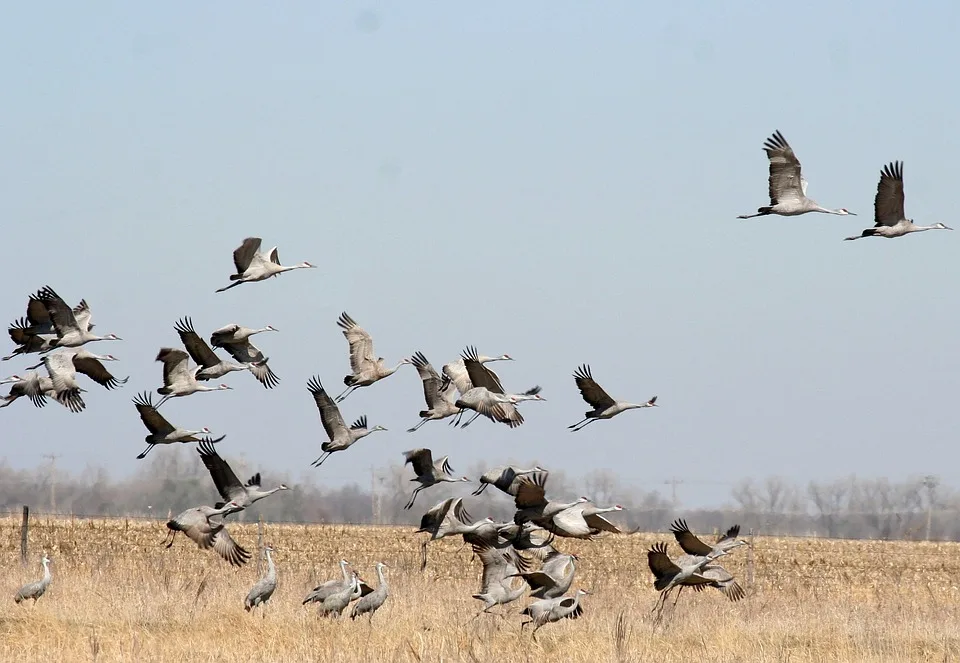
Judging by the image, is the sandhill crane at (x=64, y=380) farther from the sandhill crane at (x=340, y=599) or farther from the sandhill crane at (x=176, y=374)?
the sandhill crane at (x=340, y=599)

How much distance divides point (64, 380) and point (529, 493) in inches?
243

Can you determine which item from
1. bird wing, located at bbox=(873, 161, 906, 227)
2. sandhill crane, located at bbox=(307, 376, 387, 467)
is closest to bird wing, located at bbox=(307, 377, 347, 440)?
sandhill crane, located at bbox=(307, 376, 387, 467)

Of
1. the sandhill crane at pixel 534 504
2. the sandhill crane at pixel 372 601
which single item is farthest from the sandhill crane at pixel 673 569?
the sandhill crane at pixel 372 601

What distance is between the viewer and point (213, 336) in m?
16.0

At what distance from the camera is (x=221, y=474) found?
1397 cm

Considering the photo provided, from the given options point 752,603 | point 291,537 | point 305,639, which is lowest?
point 291,537

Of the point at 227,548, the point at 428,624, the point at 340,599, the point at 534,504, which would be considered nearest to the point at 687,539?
the point at 534,504

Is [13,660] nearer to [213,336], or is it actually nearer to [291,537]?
[213,336]

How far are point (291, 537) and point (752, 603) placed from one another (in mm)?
15423

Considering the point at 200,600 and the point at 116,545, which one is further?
the point at 116,545

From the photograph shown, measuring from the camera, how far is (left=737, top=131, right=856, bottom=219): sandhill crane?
14641 millimetres

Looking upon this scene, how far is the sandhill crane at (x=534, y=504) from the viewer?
12641 millimetres

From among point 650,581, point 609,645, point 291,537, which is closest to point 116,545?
point 291,537

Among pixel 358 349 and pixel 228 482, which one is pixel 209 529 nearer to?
pixel 228 482
